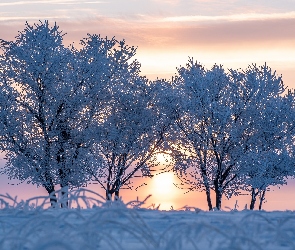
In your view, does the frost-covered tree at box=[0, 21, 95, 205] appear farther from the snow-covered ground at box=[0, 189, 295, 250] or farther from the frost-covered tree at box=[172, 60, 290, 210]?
the snow-covered ground at box=[0, 189, 295, 250]

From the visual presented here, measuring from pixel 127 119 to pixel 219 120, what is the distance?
5.71 meters

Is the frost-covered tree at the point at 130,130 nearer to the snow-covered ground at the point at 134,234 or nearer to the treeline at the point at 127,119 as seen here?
the treeline at the point at 127,119

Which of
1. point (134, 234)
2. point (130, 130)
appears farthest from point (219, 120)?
point (134, 234)

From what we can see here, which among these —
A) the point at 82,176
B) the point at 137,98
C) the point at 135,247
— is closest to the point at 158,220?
the point at 135,247

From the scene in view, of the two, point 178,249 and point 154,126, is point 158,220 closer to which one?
point 178,249

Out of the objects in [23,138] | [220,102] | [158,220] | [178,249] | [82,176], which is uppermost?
[220,102]

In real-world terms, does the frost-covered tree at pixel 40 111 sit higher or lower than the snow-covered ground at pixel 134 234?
higher

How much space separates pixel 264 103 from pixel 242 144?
304 centimetres

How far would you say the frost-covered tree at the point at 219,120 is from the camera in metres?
39.2

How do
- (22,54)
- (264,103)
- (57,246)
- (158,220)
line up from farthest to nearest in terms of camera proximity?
(264,103) → (22,54) → (158,220) → (57,246)

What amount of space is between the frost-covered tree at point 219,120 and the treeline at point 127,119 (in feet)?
0.22

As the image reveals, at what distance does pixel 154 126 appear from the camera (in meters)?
39.4

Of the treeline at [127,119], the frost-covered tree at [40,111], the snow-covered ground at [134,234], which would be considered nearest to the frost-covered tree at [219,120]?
the treeline at [127,119]

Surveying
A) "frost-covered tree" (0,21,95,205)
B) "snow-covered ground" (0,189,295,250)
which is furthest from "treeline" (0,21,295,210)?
"snow-covered ground" (0,189,295,250)
